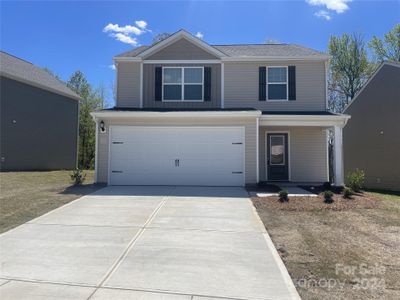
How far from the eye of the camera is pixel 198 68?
15.2 m

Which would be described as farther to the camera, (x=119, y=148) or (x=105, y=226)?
(x=119, y=148)

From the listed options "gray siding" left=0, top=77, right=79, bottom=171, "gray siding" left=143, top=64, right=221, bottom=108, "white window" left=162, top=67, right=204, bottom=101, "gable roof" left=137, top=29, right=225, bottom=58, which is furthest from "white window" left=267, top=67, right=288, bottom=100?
"gray siding" left=0, top=77, right=79, bottom=171

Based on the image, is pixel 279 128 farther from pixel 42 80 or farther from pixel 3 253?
pixel 42 80

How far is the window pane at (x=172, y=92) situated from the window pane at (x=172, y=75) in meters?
0.25

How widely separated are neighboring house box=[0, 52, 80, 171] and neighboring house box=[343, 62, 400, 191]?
18.7 metres

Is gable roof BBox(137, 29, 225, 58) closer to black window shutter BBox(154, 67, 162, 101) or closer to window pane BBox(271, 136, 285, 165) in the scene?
black window shutter BBox(154, 67, 162, 101)

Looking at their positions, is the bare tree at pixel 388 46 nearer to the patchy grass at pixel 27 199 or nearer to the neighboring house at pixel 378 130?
the neighboring house at pixel 378 130

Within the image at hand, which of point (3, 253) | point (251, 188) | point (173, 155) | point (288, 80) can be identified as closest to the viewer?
point (3, 253)

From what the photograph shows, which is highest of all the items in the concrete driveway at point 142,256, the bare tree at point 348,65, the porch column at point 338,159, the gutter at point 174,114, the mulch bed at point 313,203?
the bare tree at point 348,65

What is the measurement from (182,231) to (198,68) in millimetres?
9831

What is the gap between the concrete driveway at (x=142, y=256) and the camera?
4.32 meters

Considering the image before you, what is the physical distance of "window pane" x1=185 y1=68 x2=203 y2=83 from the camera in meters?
15.2

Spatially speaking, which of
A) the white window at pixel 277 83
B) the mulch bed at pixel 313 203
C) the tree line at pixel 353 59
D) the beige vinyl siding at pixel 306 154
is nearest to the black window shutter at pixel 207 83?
the white window at pixel 277 83

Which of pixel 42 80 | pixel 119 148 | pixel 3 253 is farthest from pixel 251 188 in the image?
pixel 42 80
